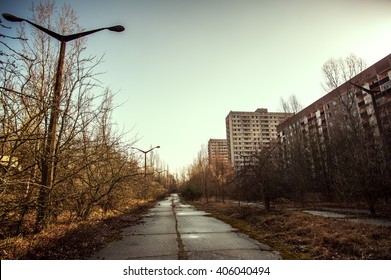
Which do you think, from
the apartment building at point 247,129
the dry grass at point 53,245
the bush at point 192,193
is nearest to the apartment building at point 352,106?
the bush at point 192,193

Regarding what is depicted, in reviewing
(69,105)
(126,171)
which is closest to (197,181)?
(126,171)

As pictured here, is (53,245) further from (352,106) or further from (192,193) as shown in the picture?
(352,106)

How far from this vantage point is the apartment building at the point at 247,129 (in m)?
104

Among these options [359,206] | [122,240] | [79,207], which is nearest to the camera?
[122,240]

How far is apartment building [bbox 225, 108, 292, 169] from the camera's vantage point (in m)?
104

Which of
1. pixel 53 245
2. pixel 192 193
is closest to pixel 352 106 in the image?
pixel 192 193

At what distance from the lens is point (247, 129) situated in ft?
347

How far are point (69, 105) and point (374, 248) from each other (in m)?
7.48

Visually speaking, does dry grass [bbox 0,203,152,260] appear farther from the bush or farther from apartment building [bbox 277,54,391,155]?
the bush

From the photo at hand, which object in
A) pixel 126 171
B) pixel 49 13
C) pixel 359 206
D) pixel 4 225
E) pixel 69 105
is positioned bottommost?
pixel 359 206

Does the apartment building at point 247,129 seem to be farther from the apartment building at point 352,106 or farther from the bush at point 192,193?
the bush at point 192,193

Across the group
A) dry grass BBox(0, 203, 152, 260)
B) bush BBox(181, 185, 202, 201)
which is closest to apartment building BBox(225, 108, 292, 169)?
bush BBox(181, 185, 202, 201)
